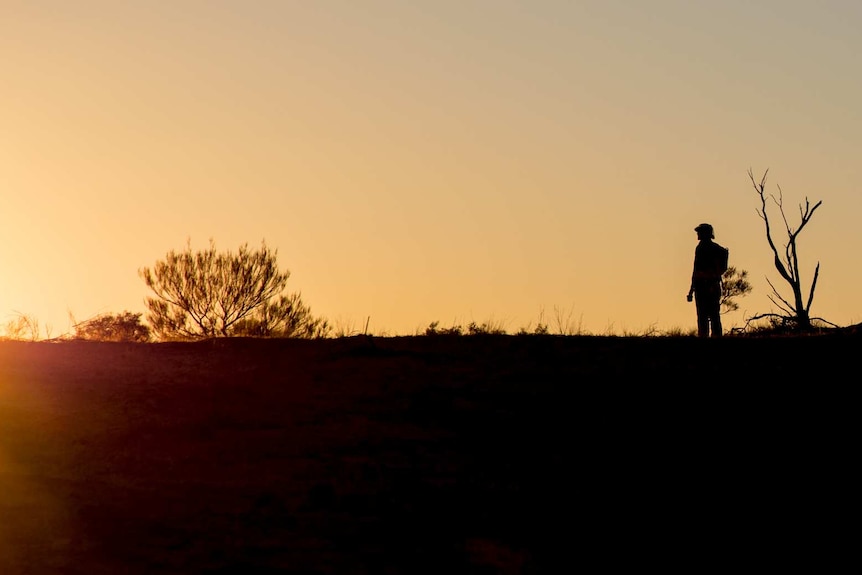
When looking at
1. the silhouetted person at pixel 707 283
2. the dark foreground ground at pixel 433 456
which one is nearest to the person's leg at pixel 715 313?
the silhouetted person at pixel 707 283

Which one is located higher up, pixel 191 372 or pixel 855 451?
pixel 191 372

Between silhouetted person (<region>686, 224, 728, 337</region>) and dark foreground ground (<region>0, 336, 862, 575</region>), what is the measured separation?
333cm

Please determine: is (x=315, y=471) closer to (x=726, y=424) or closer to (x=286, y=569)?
(x=286, y=569)

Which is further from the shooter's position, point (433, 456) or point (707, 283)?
point (707, 283)

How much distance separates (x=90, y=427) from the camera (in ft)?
40.5

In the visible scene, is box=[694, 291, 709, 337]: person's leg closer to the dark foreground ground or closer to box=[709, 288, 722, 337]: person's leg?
box=[709, 288, 722, 337]: person's leg

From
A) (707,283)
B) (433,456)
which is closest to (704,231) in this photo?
(707,283)

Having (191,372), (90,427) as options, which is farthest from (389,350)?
(90,427)

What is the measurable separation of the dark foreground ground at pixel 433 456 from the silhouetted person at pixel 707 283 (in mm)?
3330

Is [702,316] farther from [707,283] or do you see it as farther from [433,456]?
[433,456]

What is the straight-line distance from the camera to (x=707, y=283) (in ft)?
59.6

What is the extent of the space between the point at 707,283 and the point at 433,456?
8.27 metres


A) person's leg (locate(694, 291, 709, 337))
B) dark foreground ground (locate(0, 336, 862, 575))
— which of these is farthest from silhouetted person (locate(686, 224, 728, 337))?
dark foreground ground (locate(0, 336, 862, 575))

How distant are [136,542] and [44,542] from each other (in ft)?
2.54
